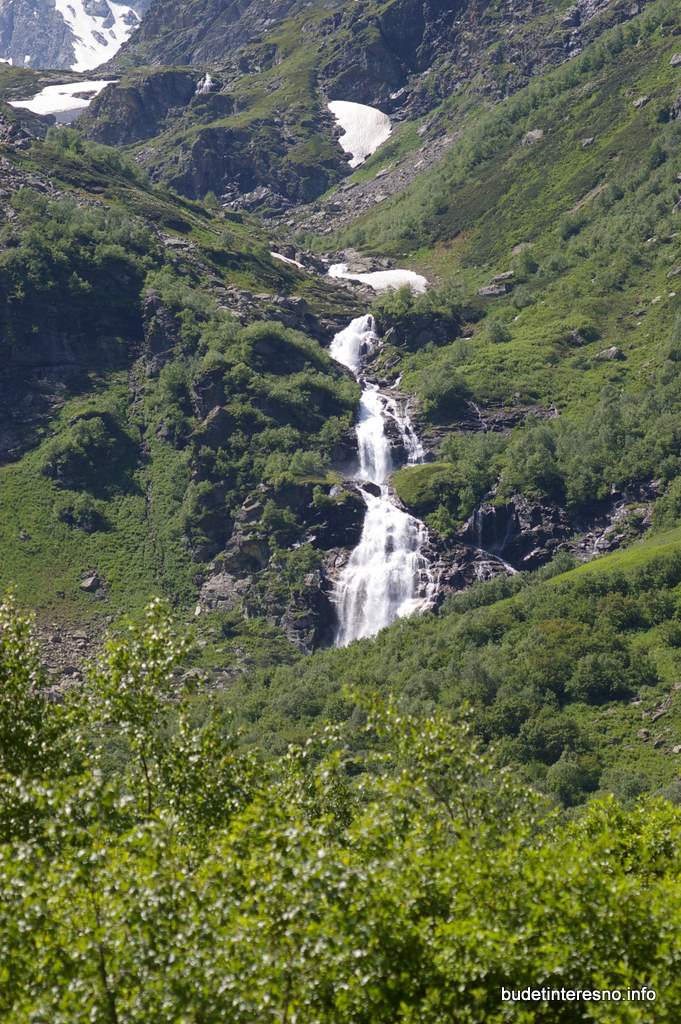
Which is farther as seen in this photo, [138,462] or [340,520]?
[138,462]

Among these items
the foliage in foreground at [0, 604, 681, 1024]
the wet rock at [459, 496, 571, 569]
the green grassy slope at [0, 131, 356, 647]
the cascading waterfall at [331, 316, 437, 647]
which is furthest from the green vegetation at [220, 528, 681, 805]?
the foliage in foreground at [0, 604, 681, 1024]

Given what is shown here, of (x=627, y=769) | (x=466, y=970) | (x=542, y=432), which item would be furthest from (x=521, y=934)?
(x=542, y=432)

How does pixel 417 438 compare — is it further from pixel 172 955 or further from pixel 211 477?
pixel 172 955

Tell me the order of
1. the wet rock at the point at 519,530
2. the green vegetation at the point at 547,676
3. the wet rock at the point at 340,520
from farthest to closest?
the wet rock at the point at 340,520
the wet rock at the point at 519,530
the green vegetation at the point at 547,676

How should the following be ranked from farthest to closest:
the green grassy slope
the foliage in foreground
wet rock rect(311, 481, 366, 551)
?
wet rock rect(311, 481, 366, 551), the green grassy slope, the foliage in foreground

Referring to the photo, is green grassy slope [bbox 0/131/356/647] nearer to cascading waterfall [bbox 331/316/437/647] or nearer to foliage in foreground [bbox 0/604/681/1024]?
cascading waterfall [bbox 331/316/437/647]

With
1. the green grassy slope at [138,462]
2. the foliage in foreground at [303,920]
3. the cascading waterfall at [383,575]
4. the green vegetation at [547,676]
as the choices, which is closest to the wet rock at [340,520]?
the cascading waterfall at [383,575]

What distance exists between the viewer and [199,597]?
162000mm

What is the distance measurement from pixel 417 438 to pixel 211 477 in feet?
112

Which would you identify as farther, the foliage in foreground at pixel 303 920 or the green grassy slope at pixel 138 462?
the green grassy slope at pixel 138 462

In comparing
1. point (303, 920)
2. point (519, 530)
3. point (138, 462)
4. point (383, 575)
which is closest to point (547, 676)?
point (383, 575)

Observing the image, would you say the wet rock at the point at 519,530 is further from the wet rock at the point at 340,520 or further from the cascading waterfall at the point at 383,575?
the wet rock at the point at 340,520

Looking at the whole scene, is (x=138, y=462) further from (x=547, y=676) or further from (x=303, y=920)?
(x=303, y=920)

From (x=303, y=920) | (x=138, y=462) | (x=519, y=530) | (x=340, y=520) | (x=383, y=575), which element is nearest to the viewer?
(x=303, y=920)
